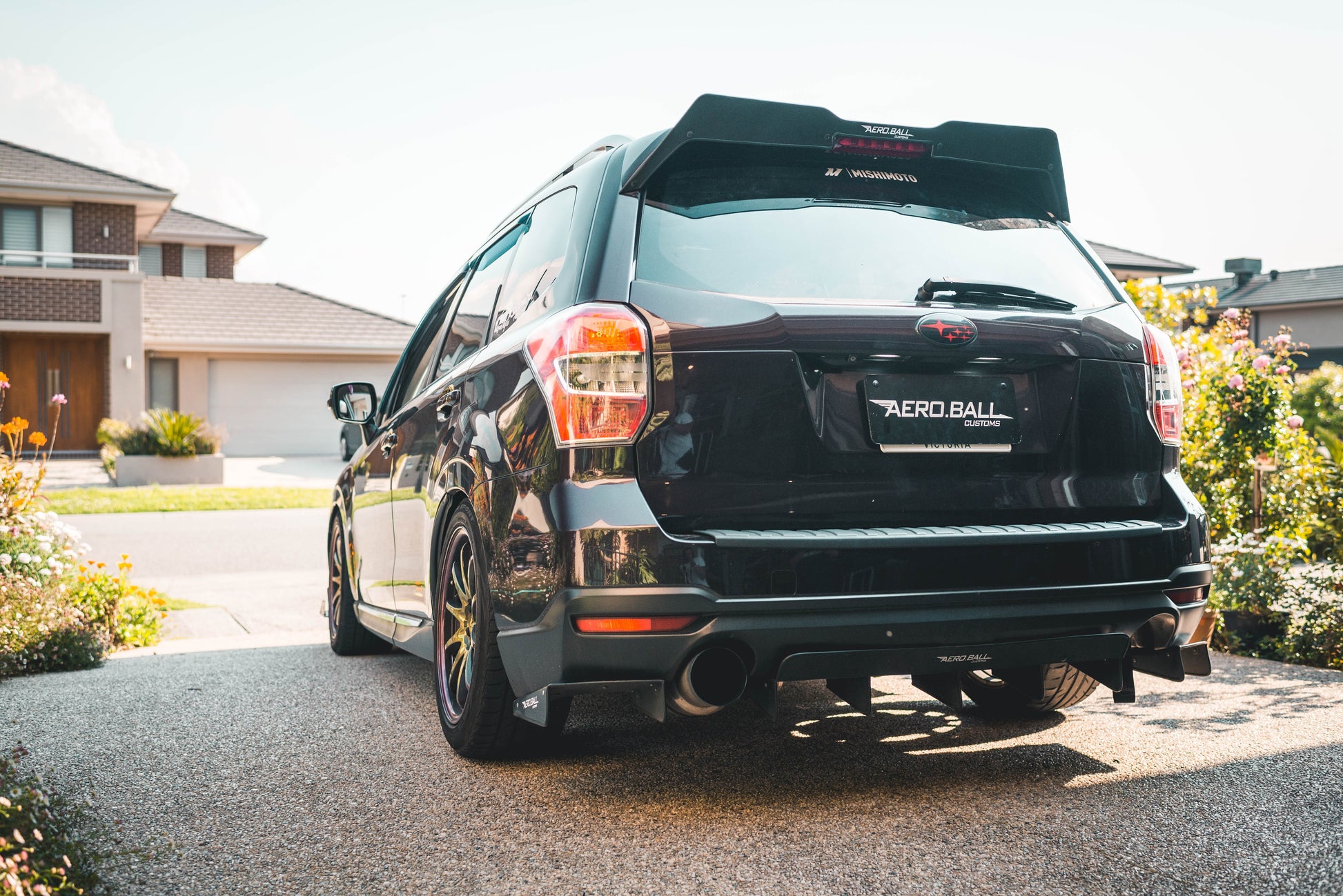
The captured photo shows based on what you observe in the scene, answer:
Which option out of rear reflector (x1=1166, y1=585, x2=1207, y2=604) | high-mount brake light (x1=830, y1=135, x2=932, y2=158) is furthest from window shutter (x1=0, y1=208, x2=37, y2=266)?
rear reflector (x1=1166, y1=585, x2=1207, y2=604)

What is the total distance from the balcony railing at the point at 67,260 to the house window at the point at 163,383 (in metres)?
2.97

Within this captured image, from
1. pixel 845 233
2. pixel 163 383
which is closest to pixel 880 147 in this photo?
pixel 845 233

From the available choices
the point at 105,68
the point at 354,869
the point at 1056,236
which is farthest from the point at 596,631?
the point at 105,68

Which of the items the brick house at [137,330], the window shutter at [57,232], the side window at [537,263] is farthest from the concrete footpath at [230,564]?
the window shutter at [57,232]

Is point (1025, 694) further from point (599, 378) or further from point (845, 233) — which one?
point (599, 378)

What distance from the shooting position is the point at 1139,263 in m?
38.9

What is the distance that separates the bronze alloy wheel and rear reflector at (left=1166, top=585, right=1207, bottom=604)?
6.79 feet

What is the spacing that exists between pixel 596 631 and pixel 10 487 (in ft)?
19.8

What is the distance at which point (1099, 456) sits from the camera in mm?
3316

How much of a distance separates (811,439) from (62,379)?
29685 mm

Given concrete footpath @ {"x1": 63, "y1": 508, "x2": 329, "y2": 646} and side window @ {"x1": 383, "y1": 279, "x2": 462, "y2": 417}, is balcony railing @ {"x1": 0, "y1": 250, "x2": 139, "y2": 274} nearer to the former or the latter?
concrete footpath @ {"x1": 63, "y1": 508, "x2": 329, "y2": 646}

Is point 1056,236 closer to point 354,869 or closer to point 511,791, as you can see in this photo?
point 511,791

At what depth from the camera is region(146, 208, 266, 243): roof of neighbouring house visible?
37.8 m

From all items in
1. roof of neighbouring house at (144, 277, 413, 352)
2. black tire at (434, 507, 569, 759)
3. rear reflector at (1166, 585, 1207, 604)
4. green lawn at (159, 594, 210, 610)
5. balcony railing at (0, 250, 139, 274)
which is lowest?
green lawn at (159, 594, 210, 610)
